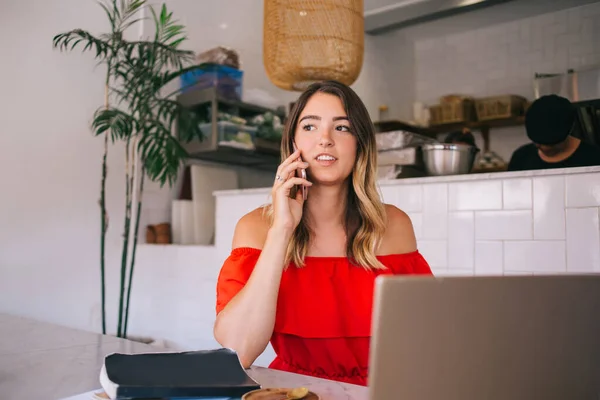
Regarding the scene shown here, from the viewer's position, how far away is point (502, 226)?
2.17 metres

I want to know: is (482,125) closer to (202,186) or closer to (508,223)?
(202,186)

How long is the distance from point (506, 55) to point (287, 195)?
4442 millimetres

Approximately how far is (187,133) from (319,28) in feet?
4.96

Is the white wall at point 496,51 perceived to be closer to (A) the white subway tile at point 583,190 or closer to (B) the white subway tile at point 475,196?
(B) the white subway tile at point 475,196

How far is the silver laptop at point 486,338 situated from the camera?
1.70 ft

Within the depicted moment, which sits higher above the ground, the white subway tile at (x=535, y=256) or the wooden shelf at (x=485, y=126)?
the wooden shelf at (x=485, y=126)

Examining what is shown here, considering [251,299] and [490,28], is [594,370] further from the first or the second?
[490,28]

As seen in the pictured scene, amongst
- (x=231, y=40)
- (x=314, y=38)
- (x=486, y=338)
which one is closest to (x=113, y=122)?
(x=314, y=38)

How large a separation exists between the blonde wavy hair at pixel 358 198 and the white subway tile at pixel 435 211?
2.28ft

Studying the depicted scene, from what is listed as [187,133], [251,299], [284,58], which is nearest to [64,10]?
[187,133]

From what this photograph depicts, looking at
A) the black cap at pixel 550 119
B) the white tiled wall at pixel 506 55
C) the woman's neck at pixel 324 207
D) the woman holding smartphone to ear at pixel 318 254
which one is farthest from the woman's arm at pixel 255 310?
the white tiled wall at pixel 506 55

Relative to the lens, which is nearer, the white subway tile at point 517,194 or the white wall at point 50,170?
the white subway tile at point 517,194

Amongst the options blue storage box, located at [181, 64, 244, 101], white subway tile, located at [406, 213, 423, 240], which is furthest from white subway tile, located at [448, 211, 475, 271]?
blue storage box, located at [181, 64, 244, 101]

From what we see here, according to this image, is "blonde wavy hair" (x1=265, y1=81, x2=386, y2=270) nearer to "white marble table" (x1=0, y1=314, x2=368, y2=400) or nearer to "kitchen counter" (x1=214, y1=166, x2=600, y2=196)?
"white marble table" (x1=0, y1=314, x2=368, y2=400)
